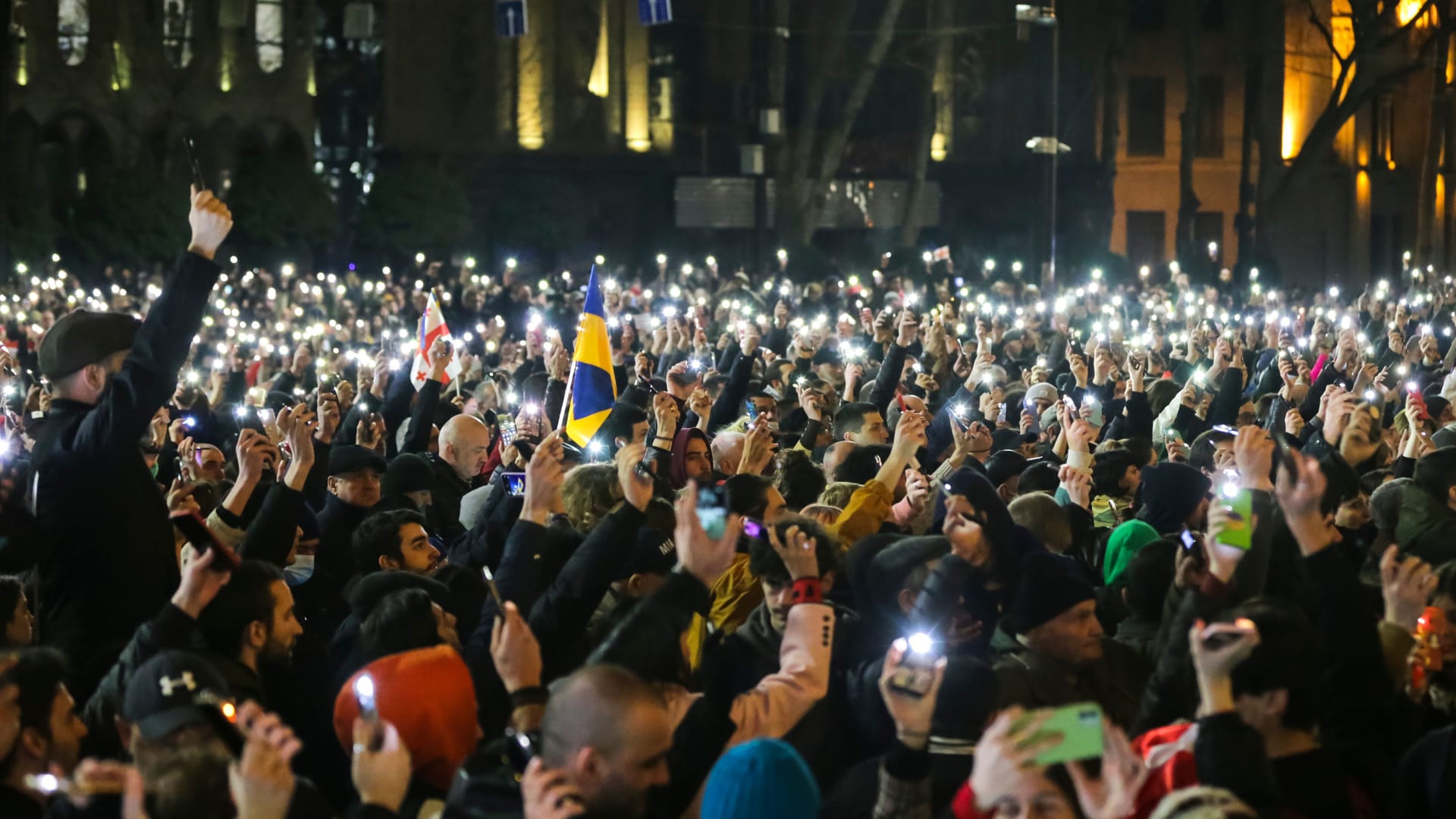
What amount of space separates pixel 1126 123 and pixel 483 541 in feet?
153

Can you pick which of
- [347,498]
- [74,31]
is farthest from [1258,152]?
[347,498]

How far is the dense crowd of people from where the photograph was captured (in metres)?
3.86

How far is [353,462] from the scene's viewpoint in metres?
7.83

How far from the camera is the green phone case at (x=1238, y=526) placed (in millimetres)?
5180

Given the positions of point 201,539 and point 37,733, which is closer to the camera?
point 37,733

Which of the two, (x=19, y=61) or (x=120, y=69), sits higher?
(x=19, y=61)

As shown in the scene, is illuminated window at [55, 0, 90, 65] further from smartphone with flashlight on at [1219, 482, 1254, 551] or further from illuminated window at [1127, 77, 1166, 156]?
smartphone with flashlight on at [1219, 482, 1254, 551]

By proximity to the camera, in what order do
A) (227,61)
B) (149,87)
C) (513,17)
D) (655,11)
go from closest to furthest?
1. (655,11)
2. (513,17)
3. (149,87)
4. (227,61)

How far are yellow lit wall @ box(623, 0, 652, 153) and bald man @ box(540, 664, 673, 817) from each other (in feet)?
136

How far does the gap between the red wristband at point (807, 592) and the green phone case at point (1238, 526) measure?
115 cm

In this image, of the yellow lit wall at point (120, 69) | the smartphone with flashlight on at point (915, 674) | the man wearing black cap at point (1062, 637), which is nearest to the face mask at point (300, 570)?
the man wearing black cap at point (1062, 637)

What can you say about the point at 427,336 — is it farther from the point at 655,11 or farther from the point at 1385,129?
the point at 1385,129

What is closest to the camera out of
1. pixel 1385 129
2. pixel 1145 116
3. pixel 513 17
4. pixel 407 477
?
pixel 407 477

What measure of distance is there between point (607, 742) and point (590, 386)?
20.0ft
